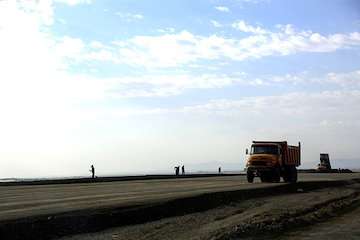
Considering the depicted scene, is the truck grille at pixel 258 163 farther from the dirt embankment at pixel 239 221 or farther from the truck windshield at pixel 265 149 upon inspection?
the dirt embankment at pixel 239 221

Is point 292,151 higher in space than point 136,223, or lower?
higher

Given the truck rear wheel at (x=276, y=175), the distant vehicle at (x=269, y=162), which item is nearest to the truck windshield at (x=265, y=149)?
the distant vehicle at (x=269, y=162)

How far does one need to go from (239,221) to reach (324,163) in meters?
81.9

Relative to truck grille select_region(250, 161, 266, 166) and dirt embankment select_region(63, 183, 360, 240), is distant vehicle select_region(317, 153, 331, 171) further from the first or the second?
dirt embankment select_region(63, 183, 360, 240)

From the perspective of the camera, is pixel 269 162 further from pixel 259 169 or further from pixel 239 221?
pixel 239 221

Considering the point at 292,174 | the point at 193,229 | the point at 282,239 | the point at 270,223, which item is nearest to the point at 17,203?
the point at 193,229

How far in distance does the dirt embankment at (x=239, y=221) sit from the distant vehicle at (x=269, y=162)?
16.6 metres

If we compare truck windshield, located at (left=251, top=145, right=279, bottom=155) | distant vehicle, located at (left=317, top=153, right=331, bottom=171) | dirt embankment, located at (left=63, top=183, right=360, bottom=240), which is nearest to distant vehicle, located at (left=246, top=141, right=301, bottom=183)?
truck windshield, located at (left=251, top=145, right=279, bottom=155)

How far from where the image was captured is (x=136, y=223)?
2178 cm

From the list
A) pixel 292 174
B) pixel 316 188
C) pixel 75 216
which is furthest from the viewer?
pixel 292 174

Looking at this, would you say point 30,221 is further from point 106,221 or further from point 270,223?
point 270,223

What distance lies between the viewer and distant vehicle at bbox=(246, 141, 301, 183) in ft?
156

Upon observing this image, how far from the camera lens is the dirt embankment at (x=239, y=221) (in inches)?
719

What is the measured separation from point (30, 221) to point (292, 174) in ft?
113
